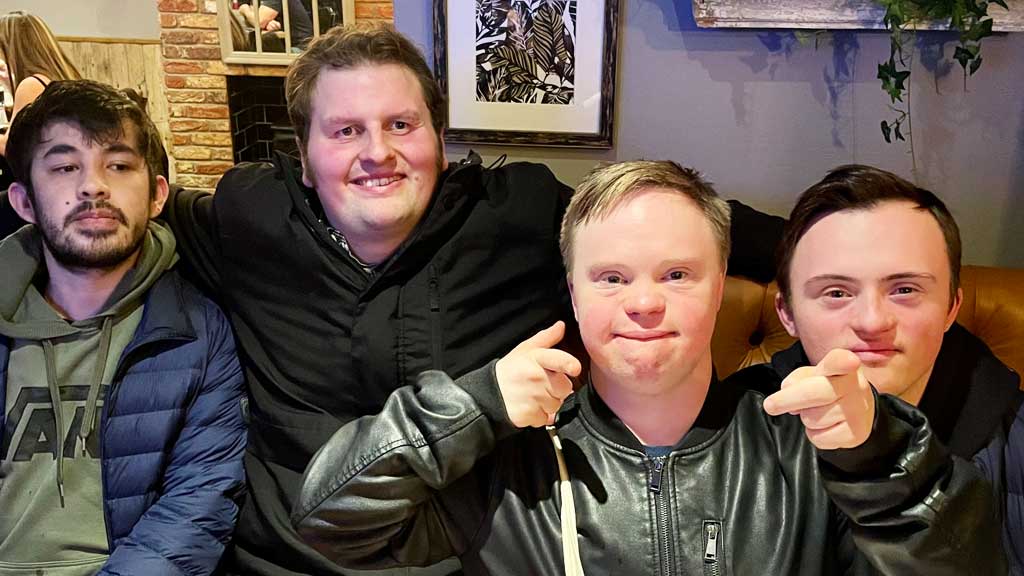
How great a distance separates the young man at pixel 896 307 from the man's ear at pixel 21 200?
4.32 feet

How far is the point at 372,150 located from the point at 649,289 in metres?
0.61

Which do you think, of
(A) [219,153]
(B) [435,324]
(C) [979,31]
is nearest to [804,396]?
(B) [435,324]

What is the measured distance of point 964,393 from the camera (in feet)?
4.42

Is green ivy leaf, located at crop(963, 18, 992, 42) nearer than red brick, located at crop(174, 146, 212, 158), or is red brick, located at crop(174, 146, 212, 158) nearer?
green ivy leaf, located at crop(963, 18, 992, 42)

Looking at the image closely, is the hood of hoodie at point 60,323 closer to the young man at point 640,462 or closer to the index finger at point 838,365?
the young man at point 640,462

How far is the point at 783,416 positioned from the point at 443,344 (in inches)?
23.9

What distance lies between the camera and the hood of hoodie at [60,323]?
4.92 ft

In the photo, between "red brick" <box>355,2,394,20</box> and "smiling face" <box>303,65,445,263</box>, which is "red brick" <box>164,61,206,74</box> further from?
"smiling face" <box>303,65,445,263</box>

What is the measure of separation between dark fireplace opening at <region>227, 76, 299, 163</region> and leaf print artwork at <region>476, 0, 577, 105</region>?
305 cm

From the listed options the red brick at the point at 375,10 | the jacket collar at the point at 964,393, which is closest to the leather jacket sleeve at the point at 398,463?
the jacket collar at the point at 964,393

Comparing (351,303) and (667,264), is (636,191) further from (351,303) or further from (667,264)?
(351,303)

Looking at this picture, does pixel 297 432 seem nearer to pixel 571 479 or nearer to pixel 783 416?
pixel 571 479

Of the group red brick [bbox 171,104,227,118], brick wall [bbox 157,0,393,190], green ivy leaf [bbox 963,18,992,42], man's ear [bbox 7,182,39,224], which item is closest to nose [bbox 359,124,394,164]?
man's ear [bbox 7,182,39,224]

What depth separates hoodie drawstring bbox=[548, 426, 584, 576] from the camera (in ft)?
3.37
